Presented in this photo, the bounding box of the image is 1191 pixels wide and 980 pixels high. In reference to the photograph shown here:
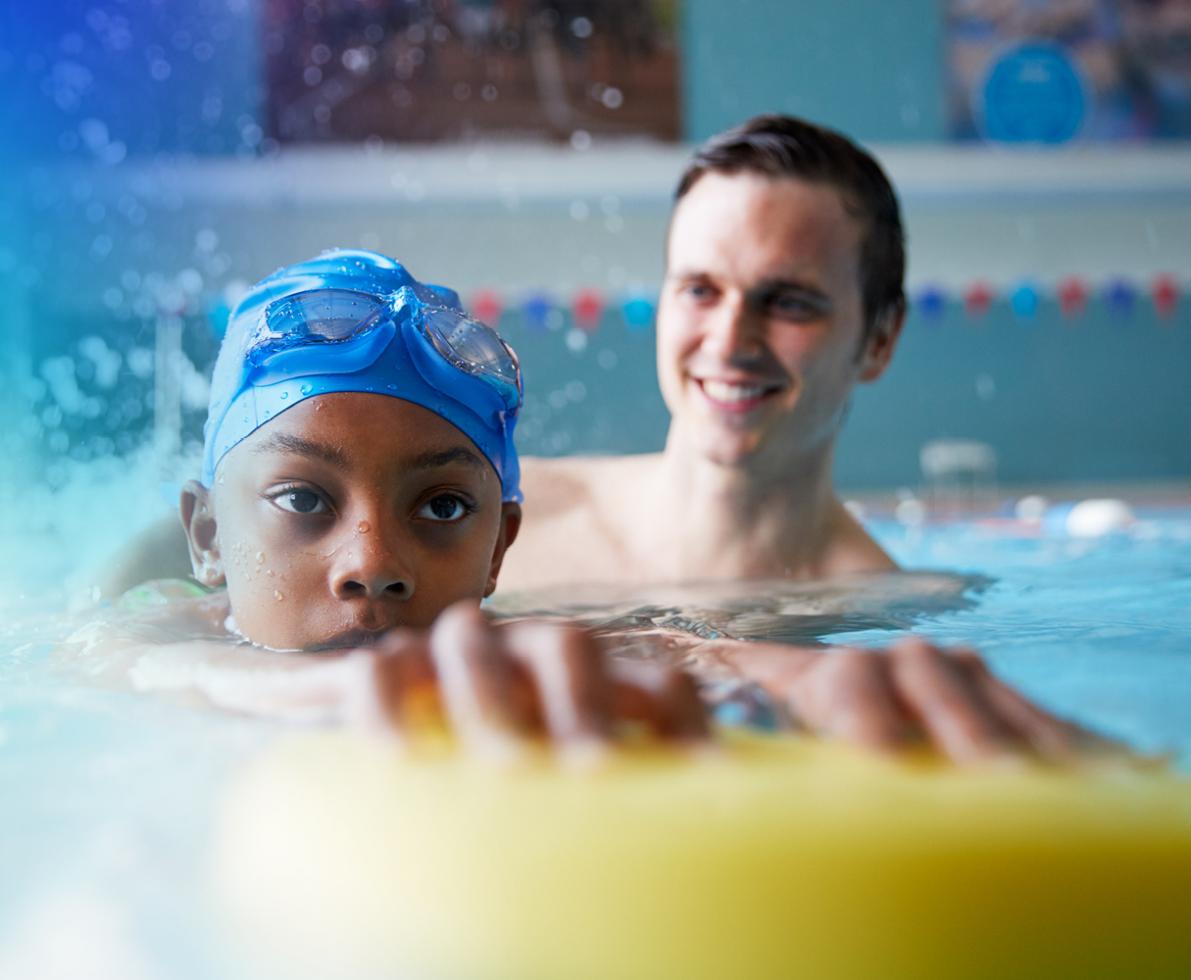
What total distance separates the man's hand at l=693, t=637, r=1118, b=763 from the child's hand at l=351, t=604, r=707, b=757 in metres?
0.09

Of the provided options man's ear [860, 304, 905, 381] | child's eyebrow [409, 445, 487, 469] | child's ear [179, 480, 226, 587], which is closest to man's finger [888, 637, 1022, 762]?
child's eyebrow [409, 445, 487, 469]

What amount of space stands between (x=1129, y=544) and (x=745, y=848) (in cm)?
366

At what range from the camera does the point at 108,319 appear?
25.0ft

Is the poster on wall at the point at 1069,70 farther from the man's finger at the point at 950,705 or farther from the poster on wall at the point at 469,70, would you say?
the man's finger at the point at 950,705

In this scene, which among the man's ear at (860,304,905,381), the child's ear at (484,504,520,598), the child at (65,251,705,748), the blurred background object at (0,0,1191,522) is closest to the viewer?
the child at (65,251,705,748)

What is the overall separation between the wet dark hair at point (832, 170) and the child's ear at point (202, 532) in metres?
1.50

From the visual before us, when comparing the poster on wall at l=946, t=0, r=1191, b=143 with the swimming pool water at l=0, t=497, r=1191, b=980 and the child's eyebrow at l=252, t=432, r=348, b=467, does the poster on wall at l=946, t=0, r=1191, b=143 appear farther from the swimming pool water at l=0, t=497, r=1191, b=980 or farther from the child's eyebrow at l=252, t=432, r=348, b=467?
the child's eyebrow at l=252, t=432, r=348, b=467

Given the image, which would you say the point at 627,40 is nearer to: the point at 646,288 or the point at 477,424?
the point at 646,288

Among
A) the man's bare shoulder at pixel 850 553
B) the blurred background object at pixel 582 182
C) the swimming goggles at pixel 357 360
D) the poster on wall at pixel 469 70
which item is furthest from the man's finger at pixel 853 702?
the poster on wall at pixel 469 70

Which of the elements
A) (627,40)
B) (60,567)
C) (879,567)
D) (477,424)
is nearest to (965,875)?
(477,424)

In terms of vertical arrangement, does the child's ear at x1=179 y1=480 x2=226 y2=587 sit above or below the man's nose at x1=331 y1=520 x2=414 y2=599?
above

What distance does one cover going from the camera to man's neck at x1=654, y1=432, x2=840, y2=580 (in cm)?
283

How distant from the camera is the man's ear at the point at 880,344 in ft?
9.70

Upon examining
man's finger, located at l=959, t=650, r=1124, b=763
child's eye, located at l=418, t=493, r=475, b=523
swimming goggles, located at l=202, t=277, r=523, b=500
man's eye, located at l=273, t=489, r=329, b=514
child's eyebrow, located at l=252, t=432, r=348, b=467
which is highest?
swimming goggles, located at l=202, t=277, r=523, b=500
